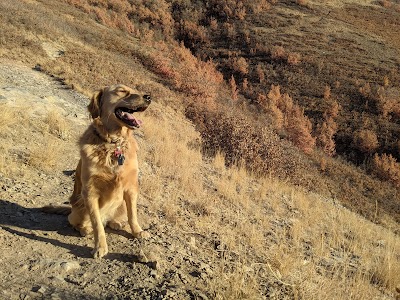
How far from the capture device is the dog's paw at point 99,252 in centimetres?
310

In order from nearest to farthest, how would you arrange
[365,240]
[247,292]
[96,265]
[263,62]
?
[247,292]
[96,265]
[365,240]
[263,62]

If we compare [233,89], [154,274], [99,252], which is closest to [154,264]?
[154,274]

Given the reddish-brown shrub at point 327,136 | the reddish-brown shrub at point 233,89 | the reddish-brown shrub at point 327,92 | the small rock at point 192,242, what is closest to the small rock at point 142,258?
the small rock at point 192,242

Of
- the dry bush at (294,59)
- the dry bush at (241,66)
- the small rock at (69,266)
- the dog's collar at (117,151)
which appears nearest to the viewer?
the small rock at (69,266)

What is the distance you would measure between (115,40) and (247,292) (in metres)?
21.5

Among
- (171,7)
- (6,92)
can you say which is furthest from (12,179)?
(171,7)

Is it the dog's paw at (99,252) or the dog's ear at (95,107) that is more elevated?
the dog's ear at (95,107)

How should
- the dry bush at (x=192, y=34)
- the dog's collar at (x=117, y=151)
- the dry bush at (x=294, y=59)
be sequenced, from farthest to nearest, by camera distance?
the dry bush at (x=192, y=34)
the dry bush at (x=294, y=59)
the dog's collar at (x=117, y=151)

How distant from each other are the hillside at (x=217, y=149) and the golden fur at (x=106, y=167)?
0.68 feet

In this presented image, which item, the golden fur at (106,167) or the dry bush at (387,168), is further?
the dry bush at (387,168)

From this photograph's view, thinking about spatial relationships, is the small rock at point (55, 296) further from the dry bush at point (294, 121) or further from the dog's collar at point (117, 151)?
the dry bush at point (294, 121)

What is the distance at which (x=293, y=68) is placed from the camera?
2591 centimetres

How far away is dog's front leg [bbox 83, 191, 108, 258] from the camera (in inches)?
124

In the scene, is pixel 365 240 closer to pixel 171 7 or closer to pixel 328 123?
pixel 328 123
